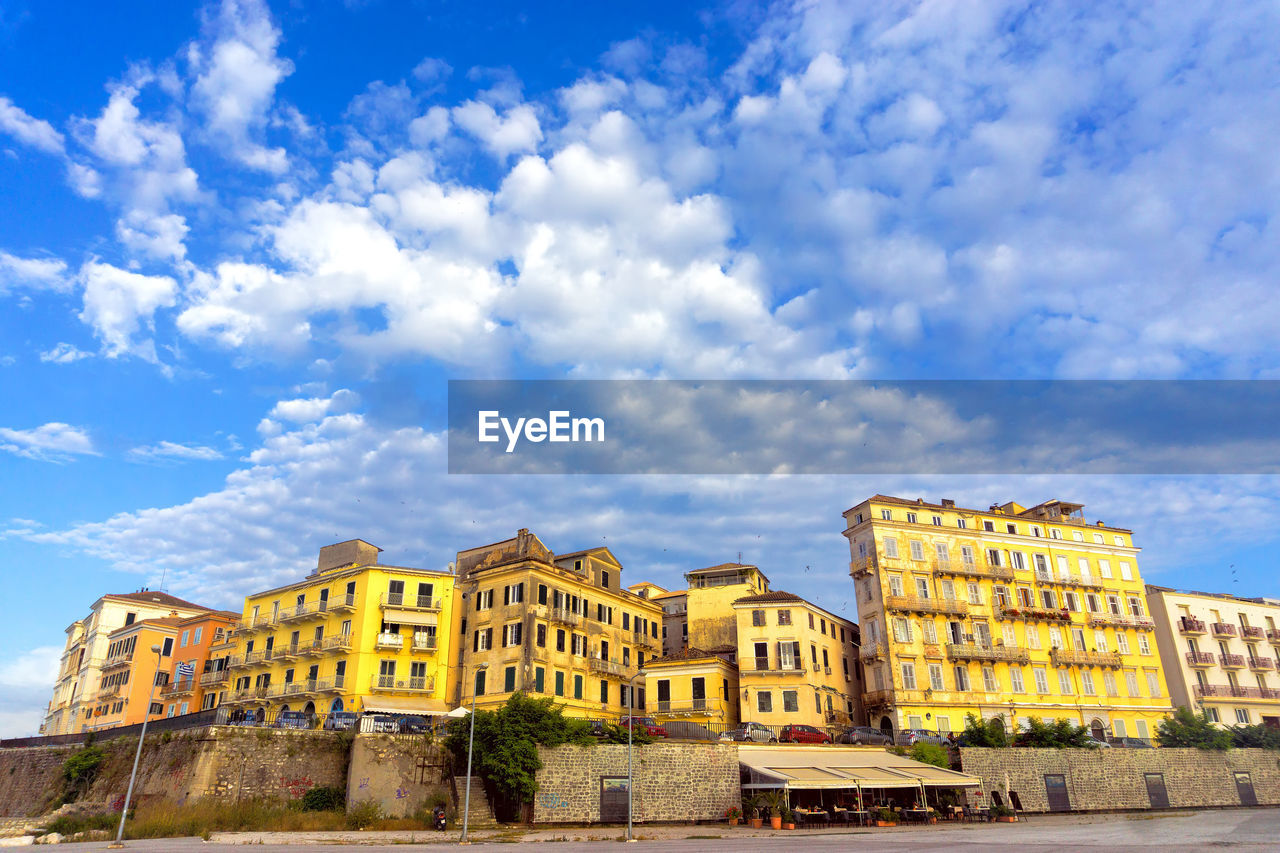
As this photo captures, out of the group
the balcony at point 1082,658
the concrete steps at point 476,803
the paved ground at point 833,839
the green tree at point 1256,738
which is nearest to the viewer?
the paved ground at point 833,839

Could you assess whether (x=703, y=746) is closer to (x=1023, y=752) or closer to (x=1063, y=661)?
(x=1023, y=752)

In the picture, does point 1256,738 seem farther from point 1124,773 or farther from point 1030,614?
point 1030,614

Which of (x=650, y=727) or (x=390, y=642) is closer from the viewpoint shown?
(x=650, y=727)

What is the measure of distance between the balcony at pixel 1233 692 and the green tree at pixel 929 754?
34622 millimetres

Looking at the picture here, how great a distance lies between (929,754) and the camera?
144 feet

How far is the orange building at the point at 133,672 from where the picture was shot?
68.8m

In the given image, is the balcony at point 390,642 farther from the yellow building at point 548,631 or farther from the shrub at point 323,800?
the shrub at point 323,800

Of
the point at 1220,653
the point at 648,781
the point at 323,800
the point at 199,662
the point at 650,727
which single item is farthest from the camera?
the point at 199,662

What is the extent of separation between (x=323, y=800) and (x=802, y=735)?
25510 mm

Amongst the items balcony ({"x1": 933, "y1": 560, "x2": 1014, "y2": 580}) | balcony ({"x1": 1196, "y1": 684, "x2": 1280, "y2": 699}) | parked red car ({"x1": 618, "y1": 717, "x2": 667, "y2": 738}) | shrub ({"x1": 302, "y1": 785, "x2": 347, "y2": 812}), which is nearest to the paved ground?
shrub ({"x1": 302, "y1": 785, "x2": 347, "y2": 812})

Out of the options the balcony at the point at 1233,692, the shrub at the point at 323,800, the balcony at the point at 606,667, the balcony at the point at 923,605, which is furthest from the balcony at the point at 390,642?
the balcony at the point at 1233,692

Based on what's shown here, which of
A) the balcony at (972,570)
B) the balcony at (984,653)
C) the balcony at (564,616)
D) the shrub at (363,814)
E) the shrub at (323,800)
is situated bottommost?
the shrub at (363,814)

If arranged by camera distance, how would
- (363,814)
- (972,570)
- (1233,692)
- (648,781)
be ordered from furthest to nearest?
(1233,692)
(972,570)
(648,781)
(363,814)

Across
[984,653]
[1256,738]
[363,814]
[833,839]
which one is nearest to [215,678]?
[363,814]
